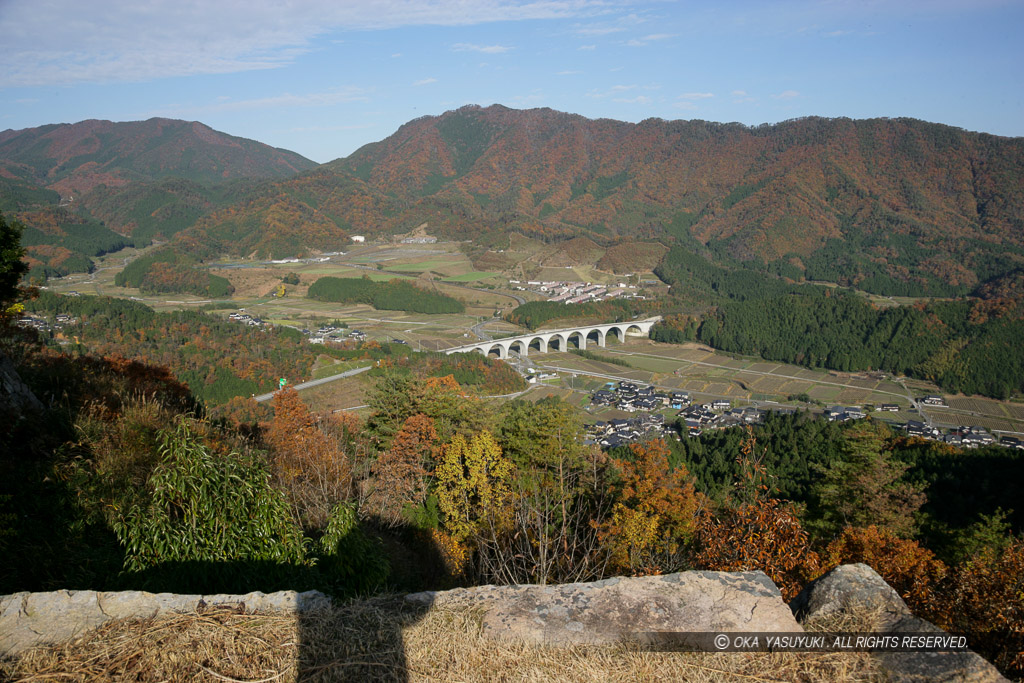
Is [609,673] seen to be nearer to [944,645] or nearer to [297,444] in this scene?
[944,645]

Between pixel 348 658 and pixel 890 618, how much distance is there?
356cm

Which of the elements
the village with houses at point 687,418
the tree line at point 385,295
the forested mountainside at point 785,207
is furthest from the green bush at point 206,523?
the forested mountainside at point 785,207

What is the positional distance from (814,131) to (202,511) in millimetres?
215347

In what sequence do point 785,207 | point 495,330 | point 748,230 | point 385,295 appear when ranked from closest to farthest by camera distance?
point 495,330
point 385,295
point 748,230
point 785,207

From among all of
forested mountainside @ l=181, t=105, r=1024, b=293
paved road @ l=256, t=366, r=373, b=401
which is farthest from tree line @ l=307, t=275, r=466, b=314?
paved road @ l=256, t=366, r=373, b=401

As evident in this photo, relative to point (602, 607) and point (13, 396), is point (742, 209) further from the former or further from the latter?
point (602, 607)

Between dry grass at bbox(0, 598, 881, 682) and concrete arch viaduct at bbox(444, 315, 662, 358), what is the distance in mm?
55604

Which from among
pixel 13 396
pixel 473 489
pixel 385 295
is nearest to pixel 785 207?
pixel 385 295

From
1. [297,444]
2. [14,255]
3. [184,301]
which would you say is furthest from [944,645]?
[184,301]

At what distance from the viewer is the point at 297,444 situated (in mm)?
15391

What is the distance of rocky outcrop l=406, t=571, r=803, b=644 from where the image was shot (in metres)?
3.92

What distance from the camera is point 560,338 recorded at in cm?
7444

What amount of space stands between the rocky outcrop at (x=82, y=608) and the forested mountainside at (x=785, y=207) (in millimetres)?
117633

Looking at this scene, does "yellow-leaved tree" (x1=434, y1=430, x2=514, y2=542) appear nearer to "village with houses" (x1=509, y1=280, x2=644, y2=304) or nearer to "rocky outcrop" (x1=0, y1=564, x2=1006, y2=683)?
"rocky outcrop" (x1=0, y1=564, x2=1006, y2=683)
